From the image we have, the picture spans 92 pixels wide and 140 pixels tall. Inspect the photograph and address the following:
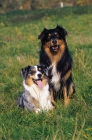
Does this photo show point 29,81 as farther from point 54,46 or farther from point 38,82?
point 54,46

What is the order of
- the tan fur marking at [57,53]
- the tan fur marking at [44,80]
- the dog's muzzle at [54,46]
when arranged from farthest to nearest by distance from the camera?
1. the tan fur marking at [57,53]
2. the dog's muzzle at [54,46]
3. the tan fur marking at [44,80]

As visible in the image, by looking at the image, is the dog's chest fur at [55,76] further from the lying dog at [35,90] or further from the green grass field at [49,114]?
the lying dog at [35,90]

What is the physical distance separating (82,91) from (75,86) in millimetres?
710

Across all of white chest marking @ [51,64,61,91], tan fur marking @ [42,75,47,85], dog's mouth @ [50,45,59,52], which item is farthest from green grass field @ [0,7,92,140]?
dog's mouth @ [50,45,59,52]

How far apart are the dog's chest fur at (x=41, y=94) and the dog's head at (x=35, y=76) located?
0.30 ft

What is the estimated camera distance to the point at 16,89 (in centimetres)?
875

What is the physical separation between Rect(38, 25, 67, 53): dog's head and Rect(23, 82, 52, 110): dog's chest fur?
1.05m

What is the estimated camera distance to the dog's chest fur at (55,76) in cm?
809

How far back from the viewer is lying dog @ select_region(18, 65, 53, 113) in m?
7.12

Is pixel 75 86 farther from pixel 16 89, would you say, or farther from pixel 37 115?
pixel 37 115

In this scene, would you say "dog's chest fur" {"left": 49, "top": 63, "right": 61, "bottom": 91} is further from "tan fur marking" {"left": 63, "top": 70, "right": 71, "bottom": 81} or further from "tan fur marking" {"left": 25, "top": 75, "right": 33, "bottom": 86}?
"tan fur marking" {"left": 25, "top": 75, "right": 33, "bottom": 86}

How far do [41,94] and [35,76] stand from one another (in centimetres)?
49

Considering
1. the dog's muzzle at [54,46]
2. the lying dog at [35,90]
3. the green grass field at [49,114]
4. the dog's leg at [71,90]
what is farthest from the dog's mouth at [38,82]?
the dog's muzzle at [54,46]

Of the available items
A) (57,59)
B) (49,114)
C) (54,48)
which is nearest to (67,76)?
(57,59)
